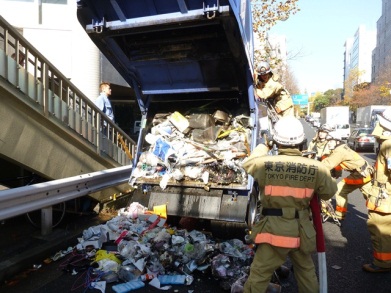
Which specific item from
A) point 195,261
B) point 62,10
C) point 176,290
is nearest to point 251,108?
point 195,261

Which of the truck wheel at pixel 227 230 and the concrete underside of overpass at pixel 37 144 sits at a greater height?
the concrete underside of overpass at pixel 37 144

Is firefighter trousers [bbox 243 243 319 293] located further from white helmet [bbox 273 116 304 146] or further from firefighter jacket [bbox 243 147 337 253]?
white helmet [bbox 273 116 304 146]

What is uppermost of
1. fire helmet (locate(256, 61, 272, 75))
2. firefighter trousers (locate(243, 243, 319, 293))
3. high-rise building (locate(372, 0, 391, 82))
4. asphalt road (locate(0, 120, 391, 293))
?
high-rise building (locate(372, 0, 391, 82))

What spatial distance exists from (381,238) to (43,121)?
446cm

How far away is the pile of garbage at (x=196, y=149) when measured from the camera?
4.74m

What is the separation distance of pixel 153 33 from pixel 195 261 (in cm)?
302

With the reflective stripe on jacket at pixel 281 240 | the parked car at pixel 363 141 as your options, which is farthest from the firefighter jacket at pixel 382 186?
the parked car at pixel 363 141

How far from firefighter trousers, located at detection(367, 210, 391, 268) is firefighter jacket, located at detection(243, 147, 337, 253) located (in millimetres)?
1598

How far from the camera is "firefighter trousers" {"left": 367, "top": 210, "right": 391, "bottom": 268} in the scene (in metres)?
3.79

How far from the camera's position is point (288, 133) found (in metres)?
2.84

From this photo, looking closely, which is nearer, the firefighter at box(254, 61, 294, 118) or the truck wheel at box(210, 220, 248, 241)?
the truck wheel at box(210, 220, 248, 241)

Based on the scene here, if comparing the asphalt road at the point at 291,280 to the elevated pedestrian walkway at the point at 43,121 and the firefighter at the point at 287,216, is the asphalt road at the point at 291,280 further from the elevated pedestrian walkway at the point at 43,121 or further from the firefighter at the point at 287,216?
the elevated pedestrian walkway at the point at 43,121

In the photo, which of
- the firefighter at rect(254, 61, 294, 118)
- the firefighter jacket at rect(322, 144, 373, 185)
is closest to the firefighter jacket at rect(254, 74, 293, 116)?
the firefighter at rect(254, 61, 294, 118)

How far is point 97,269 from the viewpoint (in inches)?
144
